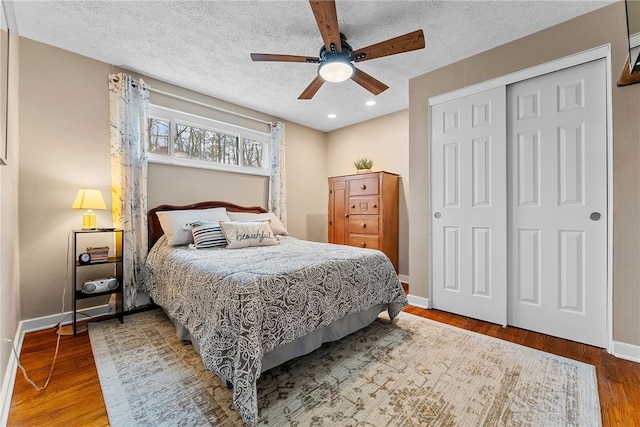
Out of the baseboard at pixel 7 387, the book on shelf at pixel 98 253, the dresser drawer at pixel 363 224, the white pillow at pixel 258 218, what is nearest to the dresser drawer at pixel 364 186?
the dresser drawer at pixel 363 224

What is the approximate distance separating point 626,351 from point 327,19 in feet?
10.1

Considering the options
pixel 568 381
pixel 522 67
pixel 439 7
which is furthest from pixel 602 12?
pixel 568 381

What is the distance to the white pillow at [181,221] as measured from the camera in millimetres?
2795

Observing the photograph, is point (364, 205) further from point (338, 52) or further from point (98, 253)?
point (98, 253)

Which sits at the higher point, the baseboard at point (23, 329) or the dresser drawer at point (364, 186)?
the dresser drawer at point (364, 186)

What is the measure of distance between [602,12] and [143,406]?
404cm

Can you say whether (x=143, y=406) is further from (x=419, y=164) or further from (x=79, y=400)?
(x=419, y=164)

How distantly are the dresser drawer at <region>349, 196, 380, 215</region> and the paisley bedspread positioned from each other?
148 cm

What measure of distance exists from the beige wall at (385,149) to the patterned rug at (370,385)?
81.1 inches

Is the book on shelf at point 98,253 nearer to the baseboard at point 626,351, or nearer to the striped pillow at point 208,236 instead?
the striped pillow at point 208,236

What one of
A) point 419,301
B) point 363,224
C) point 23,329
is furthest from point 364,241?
point 23,329

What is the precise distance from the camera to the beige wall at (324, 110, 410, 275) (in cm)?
414

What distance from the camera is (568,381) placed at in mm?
1674

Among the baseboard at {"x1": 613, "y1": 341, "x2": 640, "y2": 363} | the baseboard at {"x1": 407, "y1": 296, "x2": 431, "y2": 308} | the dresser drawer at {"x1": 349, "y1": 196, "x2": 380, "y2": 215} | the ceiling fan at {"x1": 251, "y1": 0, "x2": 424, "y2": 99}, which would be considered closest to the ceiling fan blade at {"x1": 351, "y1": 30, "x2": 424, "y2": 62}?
the ceiling fan at {"x1": 251, "y1": 0, "x2": 424, "y2": 99}
